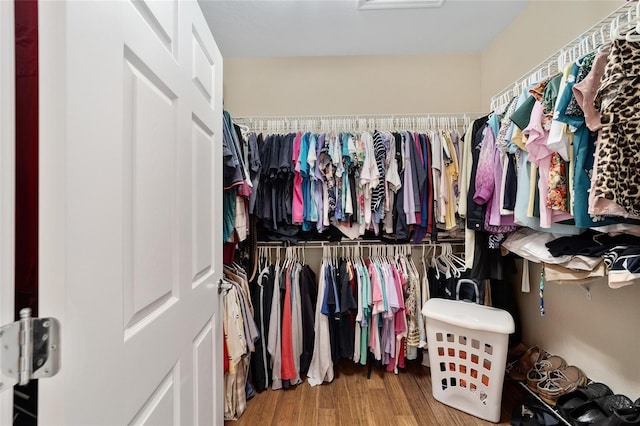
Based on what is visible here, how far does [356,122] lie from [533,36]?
129 centimetres

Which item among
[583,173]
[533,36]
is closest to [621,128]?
[583,173]

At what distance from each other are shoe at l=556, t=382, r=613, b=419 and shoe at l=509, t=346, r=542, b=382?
0.36m

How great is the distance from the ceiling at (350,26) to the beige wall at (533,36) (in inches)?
4.0

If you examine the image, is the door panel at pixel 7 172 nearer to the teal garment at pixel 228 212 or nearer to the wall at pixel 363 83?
the teal garment at pixel 228 212

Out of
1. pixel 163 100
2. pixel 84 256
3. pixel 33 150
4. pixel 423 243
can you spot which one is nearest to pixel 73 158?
pixel 33 150

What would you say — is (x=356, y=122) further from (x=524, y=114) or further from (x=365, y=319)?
(x=365, y=319)

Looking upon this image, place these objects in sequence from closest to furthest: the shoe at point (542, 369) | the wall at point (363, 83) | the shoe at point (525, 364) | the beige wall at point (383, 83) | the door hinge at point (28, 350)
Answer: the door hinge at point (28, 350) < the shoe at point (542, 369) < the shoe at point (525, 364) < the beige wall at point (383, 83) < the wall at point (363, 83)

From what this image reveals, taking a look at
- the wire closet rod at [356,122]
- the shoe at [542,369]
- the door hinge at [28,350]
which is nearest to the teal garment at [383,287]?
the shoe at [542,369]

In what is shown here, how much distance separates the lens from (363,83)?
232cm

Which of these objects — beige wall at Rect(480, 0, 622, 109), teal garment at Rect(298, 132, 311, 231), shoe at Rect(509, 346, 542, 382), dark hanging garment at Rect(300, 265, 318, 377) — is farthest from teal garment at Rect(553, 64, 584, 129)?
dark hanging garment at Rect(300, 265, 318, 377)

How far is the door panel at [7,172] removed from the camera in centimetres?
36

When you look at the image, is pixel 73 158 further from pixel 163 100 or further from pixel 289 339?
pixel 289 339

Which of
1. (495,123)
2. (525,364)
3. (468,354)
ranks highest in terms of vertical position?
(495,123)

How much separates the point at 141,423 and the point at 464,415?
175 cm
